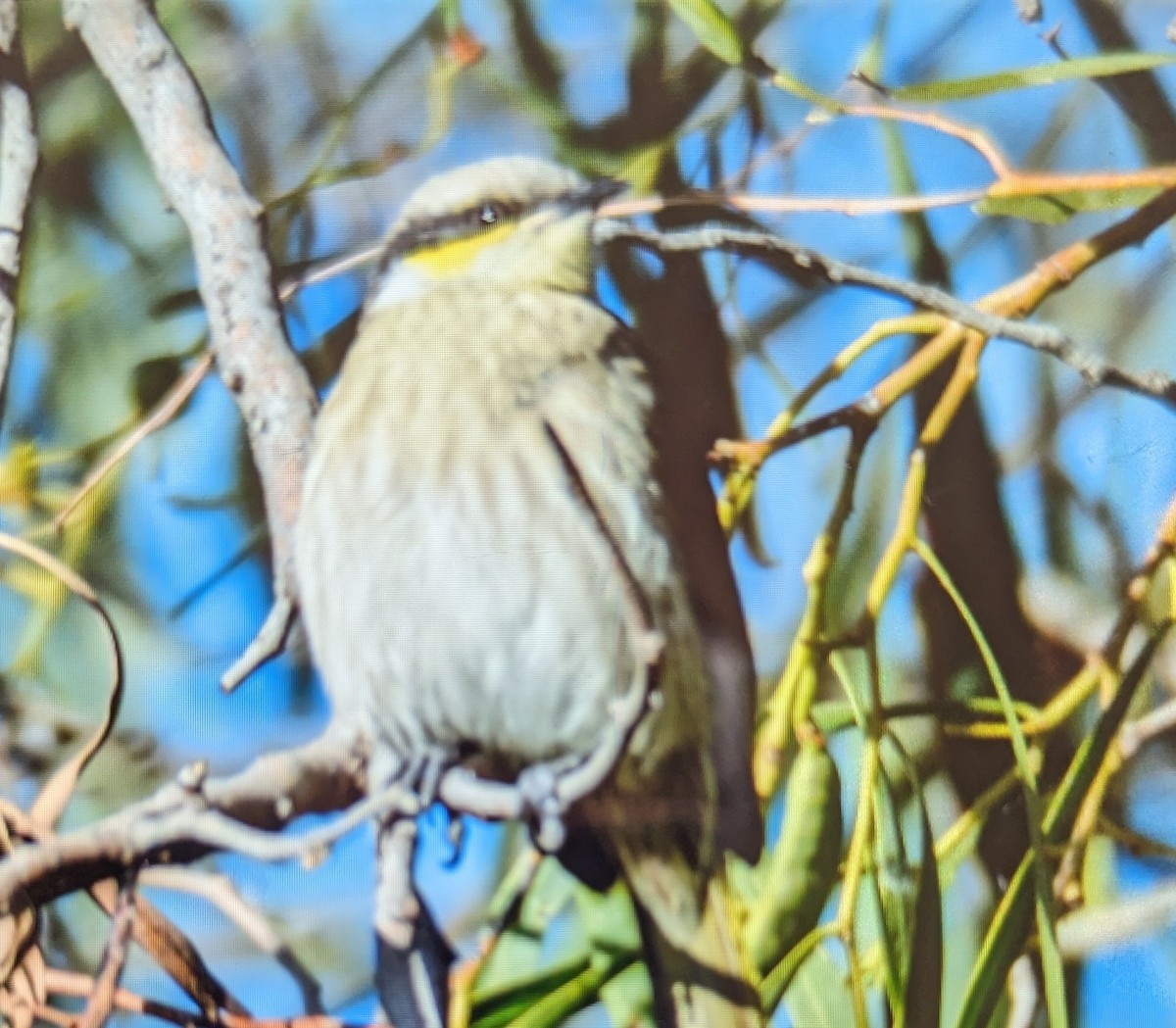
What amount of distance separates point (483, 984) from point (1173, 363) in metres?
0.51

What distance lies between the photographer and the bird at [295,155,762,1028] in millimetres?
650

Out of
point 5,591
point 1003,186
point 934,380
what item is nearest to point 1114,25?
point 1003,186

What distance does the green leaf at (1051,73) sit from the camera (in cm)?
70

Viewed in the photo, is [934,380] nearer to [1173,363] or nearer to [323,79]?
[1173,363]

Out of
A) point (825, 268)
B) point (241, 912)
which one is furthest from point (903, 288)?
point (241, 912)

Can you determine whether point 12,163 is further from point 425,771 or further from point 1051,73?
point 1051,73

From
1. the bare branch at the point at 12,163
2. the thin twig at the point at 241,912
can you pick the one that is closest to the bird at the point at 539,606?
the thin twig at the point at 241,912

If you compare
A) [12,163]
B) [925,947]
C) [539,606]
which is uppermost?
[12,163]

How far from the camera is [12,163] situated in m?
0.74

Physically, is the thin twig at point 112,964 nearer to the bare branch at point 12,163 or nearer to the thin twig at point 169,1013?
the thin twig at point 169,1013

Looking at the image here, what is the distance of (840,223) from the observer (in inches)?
27.7

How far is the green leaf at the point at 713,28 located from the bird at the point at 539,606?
0.58 feet

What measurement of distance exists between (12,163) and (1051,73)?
Answer: 2.01 ft

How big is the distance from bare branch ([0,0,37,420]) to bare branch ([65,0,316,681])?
40mm
